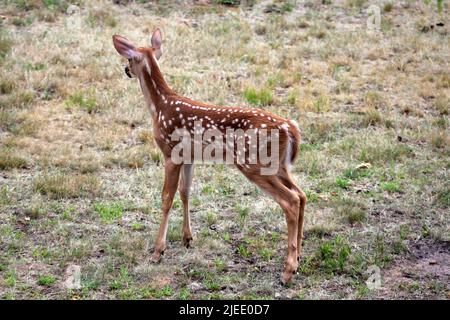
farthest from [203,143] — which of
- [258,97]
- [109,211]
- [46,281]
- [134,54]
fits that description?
[258,97]

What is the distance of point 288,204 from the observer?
6.71 meters

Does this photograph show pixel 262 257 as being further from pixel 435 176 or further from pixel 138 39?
pixel 138 39

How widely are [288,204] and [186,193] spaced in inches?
48.3

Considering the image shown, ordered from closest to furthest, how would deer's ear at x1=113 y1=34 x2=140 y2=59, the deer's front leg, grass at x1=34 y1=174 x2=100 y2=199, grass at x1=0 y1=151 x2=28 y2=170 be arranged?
1. the deer's front leg
2. deer's ear at x1=113 y1=34 x2=140 y2=59
3. grass at x1=34 y1=174 x2=100 y2=199
4. grass at x1=0 y1=151 x2=28 y2=170

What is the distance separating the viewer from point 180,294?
6.59 meters

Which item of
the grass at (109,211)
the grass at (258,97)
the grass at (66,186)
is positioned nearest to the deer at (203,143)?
the grass at (109,211)

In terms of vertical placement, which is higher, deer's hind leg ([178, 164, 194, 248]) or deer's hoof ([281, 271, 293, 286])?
deer's hind leg ([178, 164, 194, 248])

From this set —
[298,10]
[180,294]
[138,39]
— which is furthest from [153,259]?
[298,10]

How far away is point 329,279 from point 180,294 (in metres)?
1.33

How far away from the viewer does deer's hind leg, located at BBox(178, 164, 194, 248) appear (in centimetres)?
746

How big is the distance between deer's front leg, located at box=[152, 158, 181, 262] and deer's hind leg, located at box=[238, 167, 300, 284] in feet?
2.40

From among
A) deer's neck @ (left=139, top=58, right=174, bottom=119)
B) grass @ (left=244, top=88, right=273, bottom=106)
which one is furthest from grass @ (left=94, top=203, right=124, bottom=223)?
grass @ (left=244, top=88, right=273, bottom=106)

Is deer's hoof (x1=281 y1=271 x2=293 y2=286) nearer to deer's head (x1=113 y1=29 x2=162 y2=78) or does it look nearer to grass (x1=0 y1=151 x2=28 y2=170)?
deer's head (x1=113 y1=29 x2=162 y2=78)

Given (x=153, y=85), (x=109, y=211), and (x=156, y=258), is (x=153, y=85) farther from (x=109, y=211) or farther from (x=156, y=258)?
(x=156, y=258)
